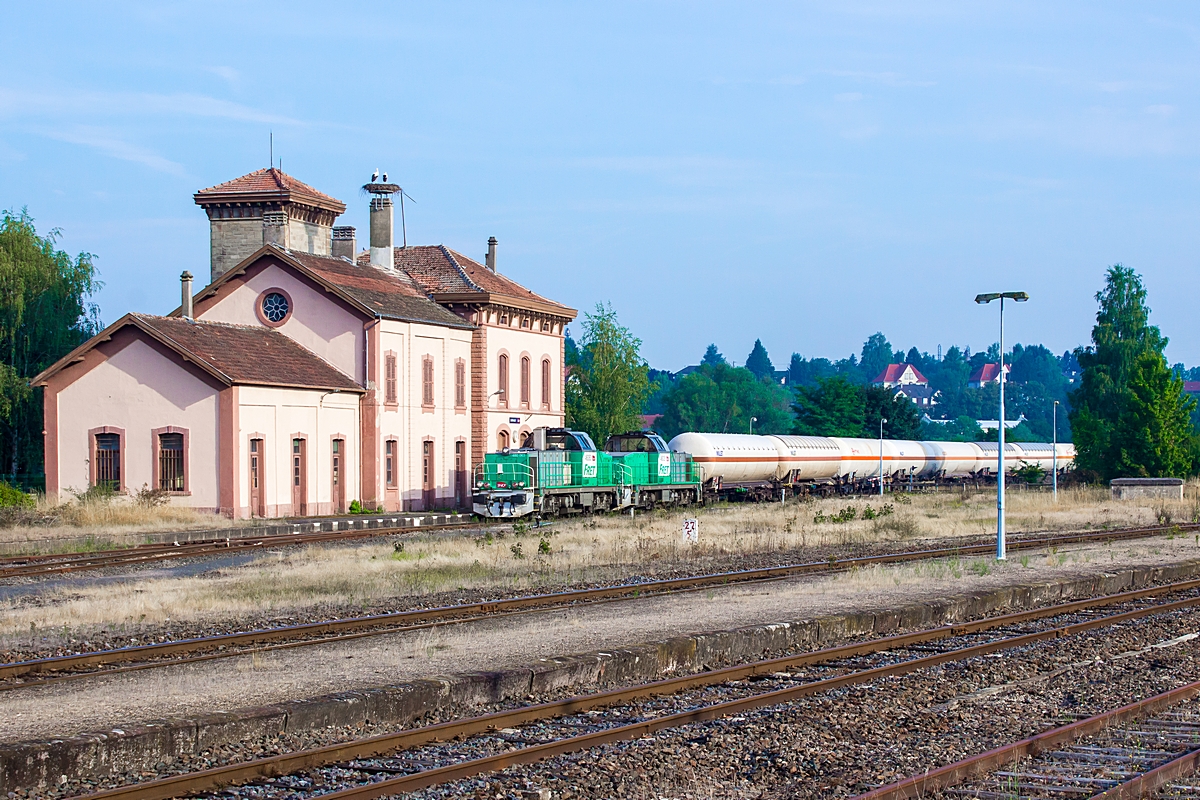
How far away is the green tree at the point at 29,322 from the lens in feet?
158

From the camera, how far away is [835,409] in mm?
106812

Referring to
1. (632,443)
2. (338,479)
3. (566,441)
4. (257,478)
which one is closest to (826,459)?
(632,443)

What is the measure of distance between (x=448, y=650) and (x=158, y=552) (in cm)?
1635

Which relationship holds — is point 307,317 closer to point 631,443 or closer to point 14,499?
point 14,499

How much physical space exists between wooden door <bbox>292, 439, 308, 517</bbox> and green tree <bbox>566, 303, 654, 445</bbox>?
43.5 m

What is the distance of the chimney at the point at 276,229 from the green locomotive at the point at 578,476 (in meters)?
11.8

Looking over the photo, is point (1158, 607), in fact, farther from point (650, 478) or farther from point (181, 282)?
point (181, 282)

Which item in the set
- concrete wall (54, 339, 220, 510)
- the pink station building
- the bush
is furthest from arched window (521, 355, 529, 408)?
the bush

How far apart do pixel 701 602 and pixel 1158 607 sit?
6.61m

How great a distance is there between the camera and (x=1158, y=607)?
1848 centimetres

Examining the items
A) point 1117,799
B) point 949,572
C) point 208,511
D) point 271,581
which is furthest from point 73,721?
point 208,511

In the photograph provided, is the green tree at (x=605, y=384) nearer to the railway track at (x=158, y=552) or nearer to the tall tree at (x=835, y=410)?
the tall tree at (x=835, y=410)

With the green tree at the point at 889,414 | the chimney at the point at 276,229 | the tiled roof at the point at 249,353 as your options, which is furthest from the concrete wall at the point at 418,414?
the green tree at the point at 889,414

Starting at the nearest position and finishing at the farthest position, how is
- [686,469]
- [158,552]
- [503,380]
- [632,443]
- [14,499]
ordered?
[158,552], [14,499], [632,443], [686,469], [503,380]
